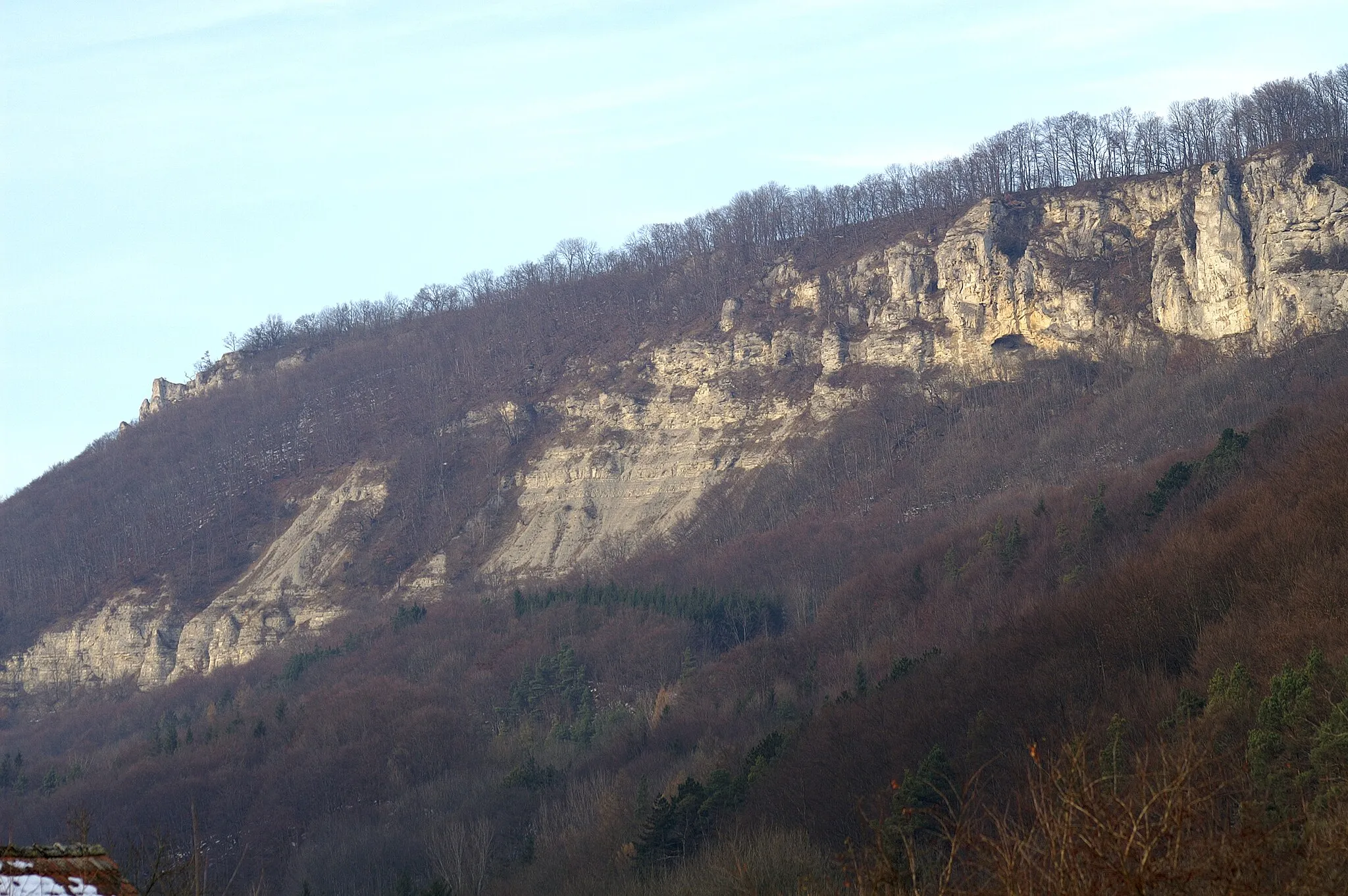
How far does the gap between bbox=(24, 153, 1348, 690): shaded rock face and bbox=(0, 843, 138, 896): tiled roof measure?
277ft

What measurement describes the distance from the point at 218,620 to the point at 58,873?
97.3 m

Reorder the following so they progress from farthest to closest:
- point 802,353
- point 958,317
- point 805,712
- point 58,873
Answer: point 802,353, point 958,317, point 805,712, point 58,873

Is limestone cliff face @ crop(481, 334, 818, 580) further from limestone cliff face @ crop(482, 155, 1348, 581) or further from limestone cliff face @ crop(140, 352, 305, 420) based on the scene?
limestone cliff face @ crop(140, 352, 305, 420)

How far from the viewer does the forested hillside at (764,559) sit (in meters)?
36.1

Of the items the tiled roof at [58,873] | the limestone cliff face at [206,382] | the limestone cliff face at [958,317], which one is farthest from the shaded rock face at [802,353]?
the tiled roof at [58,873]

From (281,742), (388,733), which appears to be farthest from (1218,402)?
(281,742)

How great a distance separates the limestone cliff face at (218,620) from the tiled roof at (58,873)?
91.8 metres

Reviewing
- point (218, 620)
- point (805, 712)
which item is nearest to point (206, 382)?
point (218, 620)

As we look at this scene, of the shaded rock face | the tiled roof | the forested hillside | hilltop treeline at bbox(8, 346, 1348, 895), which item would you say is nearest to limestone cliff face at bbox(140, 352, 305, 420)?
the forested hillside

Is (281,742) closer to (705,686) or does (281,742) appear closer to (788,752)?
(705,686)

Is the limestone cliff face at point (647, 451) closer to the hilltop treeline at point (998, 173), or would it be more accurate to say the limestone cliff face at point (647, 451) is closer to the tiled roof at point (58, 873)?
the hilltop treeline at point (998, 173)

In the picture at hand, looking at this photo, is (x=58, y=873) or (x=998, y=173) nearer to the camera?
(x=58, y=873)

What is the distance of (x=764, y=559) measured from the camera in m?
87.2

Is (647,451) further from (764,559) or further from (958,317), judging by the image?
(958,317)
